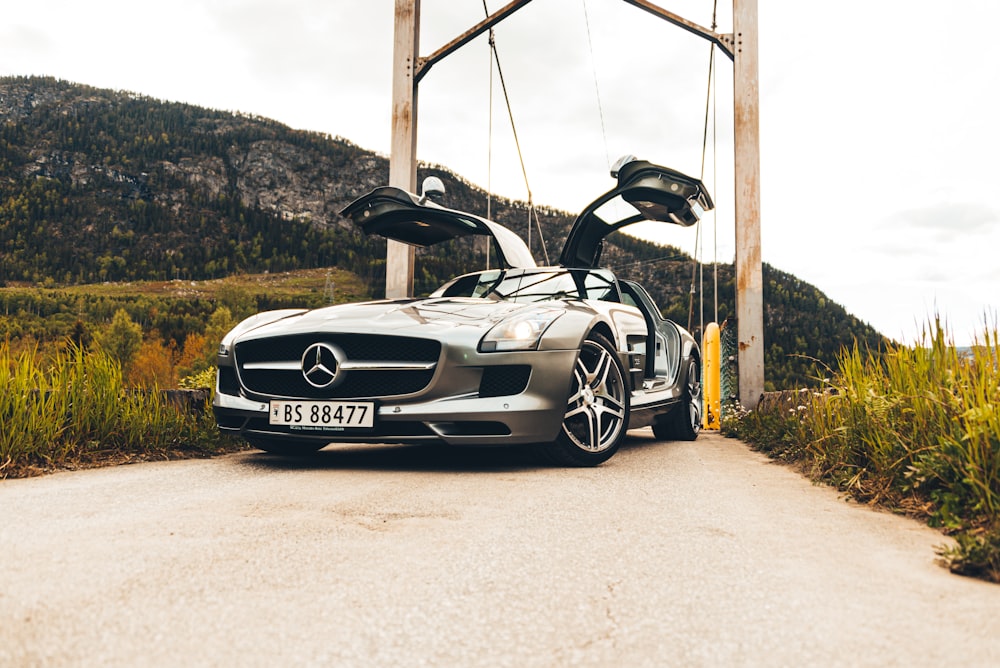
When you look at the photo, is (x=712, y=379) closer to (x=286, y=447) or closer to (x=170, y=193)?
(x=286, y=447)

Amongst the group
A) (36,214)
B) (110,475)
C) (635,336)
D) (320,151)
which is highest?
(320,151)

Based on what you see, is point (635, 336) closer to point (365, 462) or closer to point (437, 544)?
point (365, 462)

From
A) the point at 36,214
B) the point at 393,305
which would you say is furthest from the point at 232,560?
the point at 36,214

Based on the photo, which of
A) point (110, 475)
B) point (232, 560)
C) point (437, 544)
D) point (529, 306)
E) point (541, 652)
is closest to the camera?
point (541, 652)

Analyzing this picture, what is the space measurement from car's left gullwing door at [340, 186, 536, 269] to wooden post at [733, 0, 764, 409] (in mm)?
3358

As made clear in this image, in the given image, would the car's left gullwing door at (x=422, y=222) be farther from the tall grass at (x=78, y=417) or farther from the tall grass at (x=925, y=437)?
the tall grass at (x=925, y=437)

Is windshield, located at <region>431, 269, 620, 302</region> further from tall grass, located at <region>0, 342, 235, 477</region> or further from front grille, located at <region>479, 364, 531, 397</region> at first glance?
tall grass, located at <region>0, 342, 235, 477</region>

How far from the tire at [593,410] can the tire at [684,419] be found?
6.49 ft

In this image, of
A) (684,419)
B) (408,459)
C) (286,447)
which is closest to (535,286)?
(408,459)

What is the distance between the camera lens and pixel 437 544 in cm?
217

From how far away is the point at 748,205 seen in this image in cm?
824

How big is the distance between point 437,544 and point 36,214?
16006 cm

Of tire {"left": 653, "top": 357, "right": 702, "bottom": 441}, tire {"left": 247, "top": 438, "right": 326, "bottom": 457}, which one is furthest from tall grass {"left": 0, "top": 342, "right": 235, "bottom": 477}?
tire {"left": 653, "top": 357, "right": 702, "bottom": 441}

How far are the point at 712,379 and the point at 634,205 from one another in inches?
120
